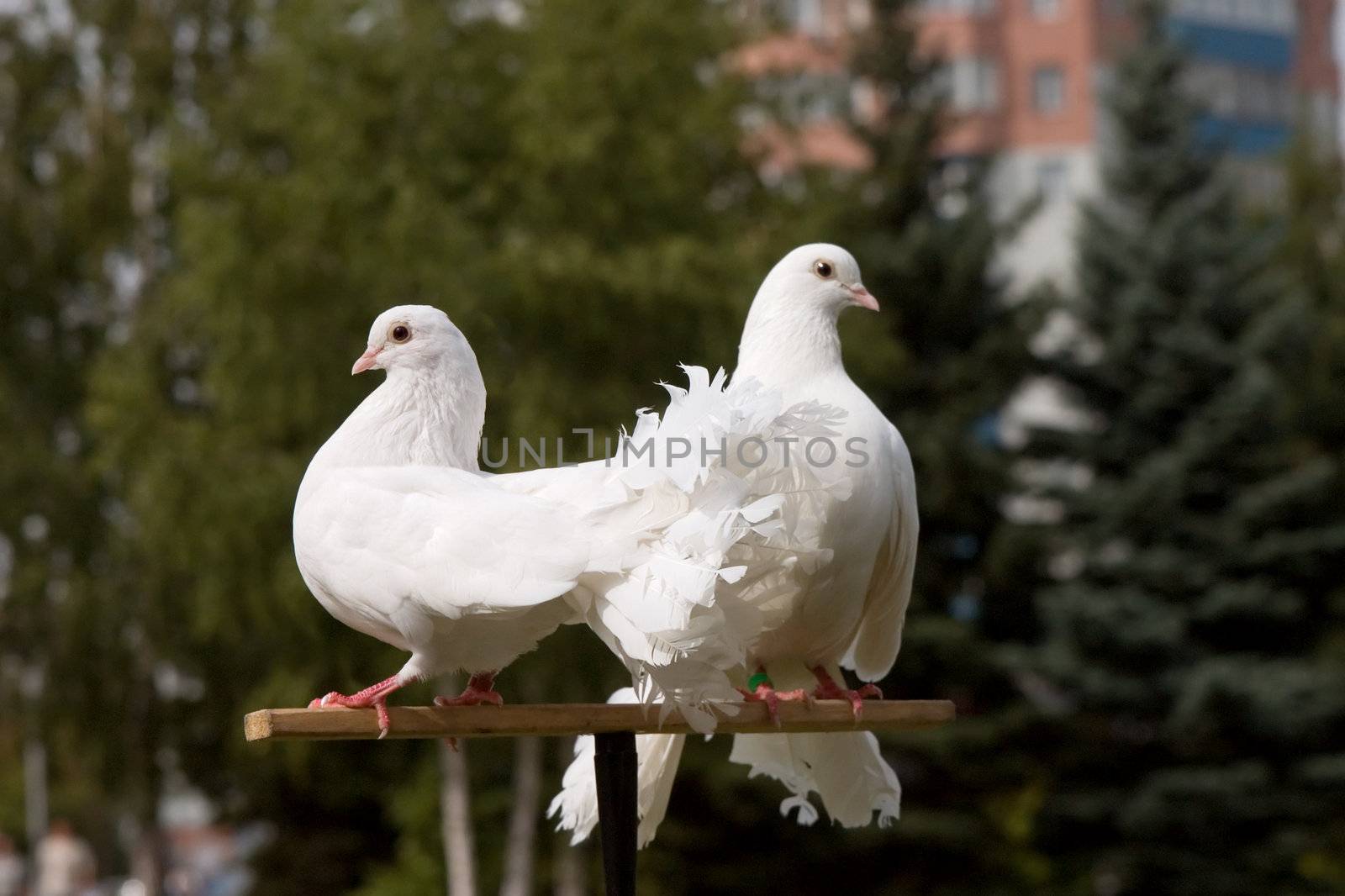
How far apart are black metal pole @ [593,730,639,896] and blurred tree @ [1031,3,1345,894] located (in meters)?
16.2

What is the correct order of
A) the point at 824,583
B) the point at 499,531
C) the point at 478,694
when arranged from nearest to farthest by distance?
1. the point at 499,531
2. the point at 478,694
3. the point at 824,583

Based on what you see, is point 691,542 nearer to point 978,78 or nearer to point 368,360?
point 368,360

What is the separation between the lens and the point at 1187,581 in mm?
20578

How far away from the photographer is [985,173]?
80.0 feet

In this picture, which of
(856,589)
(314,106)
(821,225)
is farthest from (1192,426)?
(856,589)

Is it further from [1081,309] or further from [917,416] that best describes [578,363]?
[1081,309]

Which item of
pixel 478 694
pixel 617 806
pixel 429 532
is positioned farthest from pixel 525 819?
pixel 429 532

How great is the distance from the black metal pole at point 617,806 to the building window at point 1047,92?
136 ft

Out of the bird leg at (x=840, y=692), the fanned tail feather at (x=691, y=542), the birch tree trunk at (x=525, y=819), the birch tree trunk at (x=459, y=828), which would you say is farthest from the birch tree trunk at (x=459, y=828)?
the fanned tail feather at (x=691, y=542)

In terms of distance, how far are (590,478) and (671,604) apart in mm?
519

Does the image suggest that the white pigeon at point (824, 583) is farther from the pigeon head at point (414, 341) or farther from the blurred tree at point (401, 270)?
the blurred tree at point (401, 270)

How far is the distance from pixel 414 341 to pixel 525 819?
14.8m

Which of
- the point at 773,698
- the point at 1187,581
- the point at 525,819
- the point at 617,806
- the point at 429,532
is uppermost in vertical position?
the point at 429,532

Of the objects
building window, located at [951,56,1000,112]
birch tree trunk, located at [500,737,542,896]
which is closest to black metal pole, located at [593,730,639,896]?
birch tree trunk, located at [500,737,542,896]
